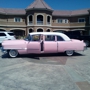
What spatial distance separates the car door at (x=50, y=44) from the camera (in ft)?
29.7

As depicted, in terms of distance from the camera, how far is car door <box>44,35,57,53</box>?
906 cm

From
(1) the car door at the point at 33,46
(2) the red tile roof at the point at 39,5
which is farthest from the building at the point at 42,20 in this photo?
(1) the car door at the point at 33,46

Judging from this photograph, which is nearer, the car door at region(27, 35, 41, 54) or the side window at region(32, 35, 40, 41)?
the car door at region(27, 35, 41, 54)

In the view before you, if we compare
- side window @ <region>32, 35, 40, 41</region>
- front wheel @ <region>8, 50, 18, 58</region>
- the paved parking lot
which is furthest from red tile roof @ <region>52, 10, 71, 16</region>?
the paved parking lot

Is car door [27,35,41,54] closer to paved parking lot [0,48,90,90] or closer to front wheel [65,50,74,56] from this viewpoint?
front wheel [65,50,74,56]

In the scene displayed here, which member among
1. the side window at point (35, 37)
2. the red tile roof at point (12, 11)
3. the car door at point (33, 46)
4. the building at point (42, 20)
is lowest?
the car door at point (33, 46)

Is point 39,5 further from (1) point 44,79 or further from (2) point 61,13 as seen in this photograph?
(1) point 44,79

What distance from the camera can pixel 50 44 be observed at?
911cm

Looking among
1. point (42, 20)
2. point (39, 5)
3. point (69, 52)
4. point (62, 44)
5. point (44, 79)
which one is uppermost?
point (39, 5)

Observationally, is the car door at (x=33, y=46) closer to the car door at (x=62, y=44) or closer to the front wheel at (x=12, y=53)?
the front wheel at (x=12, y=53)

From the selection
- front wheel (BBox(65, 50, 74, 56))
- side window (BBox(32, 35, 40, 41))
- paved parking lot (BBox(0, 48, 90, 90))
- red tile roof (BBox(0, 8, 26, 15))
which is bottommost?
paved parking lot (BBox(0, 48, 90, 90))

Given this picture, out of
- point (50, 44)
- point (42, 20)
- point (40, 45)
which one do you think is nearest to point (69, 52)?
point (50, 44)

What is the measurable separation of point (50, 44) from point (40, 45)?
A: 79cm

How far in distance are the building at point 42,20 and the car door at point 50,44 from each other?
18797mm
